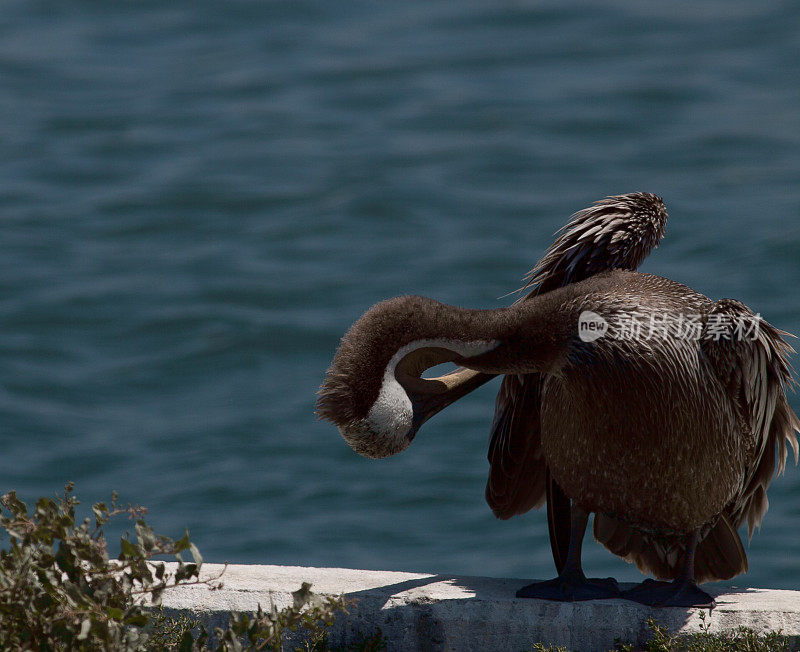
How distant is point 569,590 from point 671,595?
0.35 m

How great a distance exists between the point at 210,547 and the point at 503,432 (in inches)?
163

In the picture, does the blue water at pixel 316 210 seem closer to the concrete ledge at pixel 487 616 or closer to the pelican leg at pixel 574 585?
the pelican leg at pixel 574 585

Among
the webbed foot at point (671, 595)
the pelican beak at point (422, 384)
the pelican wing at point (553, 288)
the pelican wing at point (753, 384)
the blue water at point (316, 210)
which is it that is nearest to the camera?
the pelican beak at point (422, 384)

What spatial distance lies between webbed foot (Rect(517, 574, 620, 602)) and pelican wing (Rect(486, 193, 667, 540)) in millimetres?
343

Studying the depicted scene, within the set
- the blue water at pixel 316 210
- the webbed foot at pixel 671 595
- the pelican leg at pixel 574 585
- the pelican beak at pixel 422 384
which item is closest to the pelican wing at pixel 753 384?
the webbed foot at pixel 671 595

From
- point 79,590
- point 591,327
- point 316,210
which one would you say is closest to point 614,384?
point 591,327

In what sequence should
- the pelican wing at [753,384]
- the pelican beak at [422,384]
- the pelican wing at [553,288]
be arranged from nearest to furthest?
the pelican beak at [422,384] → the pelican wing at [753,384] → the pelican wing at [553,288]

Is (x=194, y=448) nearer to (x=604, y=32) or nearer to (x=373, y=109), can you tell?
(x=373, y=109)

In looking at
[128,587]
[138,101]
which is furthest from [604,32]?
[128,587]

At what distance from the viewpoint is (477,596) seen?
15.0 feet

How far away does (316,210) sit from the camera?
11875 millimetres

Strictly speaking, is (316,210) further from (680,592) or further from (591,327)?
(591,327)

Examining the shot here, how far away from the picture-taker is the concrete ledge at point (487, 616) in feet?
14.5

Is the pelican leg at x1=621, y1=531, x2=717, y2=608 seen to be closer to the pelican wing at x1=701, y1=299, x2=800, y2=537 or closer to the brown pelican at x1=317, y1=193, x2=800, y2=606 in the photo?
the brown pelican at x1=317, y1=193, x2=800, y2=606
